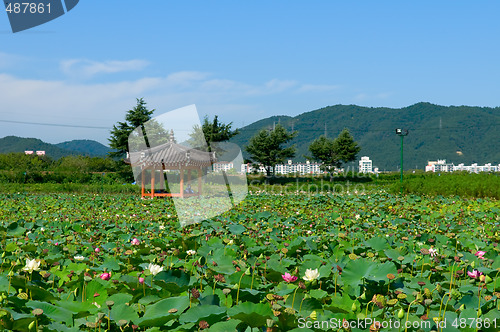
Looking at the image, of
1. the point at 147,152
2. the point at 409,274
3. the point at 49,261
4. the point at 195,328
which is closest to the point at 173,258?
the point at 49,261

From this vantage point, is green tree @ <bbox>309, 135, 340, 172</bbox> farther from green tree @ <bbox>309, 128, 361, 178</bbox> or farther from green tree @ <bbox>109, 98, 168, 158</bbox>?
green tree @ <bbox>109, 98, 168, 158</bbox>

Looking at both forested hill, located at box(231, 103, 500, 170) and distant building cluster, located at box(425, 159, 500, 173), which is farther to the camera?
forested hill, located at box(231, 103, 500, 170)

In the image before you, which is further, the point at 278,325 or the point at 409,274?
the point at 409,274

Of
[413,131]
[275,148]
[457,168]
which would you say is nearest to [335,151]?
[275,148]

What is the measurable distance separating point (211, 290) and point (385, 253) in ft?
4.95

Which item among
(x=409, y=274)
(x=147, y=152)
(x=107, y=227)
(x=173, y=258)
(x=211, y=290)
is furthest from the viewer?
(x=147, y=152)

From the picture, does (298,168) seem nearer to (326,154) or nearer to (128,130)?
(326,154)

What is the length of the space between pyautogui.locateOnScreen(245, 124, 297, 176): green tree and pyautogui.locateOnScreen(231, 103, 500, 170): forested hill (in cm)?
6349

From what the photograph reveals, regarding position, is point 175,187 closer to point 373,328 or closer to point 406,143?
point 373,328

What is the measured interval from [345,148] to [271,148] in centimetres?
1080

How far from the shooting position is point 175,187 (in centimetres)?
2169

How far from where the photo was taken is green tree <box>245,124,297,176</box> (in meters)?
42.1

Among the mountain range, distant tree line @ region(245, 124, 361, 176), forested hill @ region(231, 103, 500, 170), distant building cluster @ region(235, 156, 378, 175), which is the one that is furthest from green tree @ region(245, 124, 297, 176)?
forested hill @ region(231, 103, 500, 170)

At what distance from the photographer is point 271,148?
42.6m
